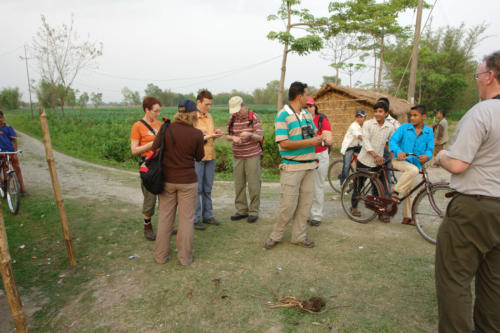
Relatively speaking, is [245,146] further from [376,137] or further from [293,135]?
[376,137]

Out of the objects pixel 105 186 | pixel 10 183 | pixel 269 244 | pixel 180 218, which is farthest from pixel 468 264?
pixel 105 186

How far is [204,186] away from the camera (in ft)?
15.5

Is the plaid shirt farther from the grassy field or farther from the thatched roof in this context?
the thatched roof

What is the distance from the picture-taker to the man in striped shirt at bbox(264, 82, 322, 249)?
11.9 feet

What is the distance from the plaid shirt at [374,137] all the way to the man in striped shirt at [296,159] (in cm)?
150

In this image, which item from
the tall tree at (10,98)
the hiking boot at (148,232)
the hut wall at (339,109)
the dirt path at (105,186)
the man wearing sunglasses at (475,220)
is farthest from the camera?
the tall tree at (10,98)

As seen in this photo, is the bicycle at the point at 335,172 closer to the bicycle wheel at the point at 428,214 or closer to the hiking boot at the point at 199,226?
the bicycle wheel at the point at 428,214

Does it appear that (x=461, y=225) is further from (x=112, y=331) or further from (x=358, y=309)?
(x=112, y=331)

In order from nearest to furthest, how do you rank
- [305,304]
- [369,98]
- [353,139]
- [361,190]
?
[305,304]
[361,190]
[353,139]
[369,98]

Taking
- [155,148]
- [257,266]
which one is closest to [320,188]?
[257,266]

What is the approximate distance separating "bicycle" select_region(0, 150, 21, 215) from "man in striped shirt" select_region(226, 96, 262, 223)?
4.08 metres

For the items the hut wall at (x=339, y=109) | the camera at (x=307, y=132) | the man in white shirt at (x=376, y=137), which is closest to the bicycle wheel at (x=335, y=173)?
the man in white shirt at (x=376, y=137)

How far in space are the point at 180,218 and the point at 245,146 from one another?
5.56ft

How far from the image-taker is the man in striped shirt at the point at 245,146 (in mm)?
4621
